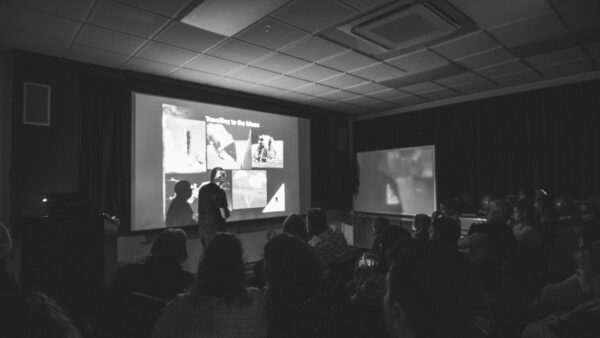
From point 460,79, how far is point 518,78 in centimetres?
92

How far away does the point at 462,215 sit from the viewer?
601 cm

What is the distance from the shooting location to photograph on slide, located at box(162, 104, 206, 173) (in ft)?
16.9

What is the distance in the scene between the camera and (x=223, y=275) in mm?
1478

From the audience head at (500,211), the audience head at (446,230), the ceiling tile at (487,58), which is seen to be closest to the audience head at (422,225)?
the audience head at (446,230)

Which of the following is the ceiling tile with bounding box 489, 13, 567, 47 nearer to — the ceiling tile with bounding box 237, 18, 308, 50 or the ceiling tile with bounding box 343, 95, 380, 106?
the ceiling tile with bounding box 237, 18, 308, 50

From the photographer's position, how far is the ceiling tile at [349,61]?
4.43 meters

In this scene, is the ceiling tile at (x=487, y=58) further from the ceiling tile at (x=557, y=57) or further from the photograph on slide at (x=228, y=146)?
the photograph on slide at (x=228, y=146)

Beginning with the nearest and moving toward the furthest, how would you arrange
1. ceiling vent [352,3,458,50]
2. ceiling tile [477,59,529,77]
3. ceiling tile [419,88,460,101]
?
Answer: ceiling vent [352,3,458,50], ceiling tile [477,59,529,77], ceiling tile [419,88,460,101]

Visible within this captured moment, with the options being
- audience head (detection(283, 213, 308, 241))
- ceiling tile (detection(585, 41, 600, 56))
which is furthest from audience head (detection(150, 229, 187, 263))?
ceiling tile (detection(585, 41, 600, 56))

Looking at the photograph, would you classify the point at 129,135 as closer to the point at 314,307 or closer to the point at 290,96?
the point at 290,96

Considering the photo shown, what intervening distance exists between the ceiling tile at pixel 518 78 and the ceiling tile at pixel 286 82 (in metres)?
3.13

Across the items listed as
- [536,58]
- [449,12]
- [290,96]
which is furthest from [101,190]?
[536,58]

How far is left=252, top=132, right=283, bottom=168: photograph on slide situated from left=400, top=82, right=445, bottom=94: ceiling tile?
8.20 ft

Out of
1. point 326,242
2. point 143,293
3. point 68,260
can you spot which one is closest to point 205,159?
point 68,260
